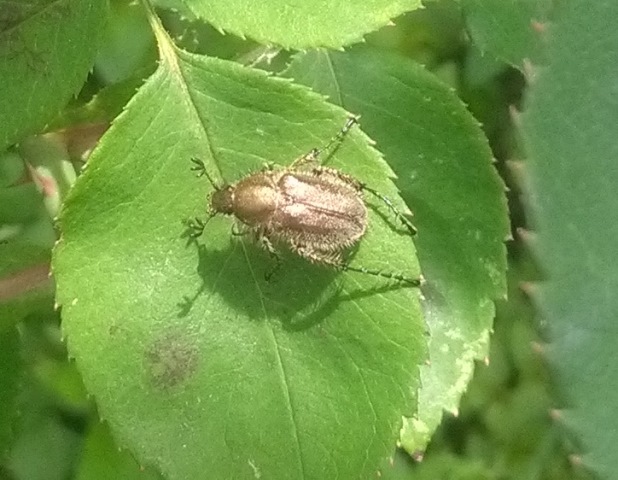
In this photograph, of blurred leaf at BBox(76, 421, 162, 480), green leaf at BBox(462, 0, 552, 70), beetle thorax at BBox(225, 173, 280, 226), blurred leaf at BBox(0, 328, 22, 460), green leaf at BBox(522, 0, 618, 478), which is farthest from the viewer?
blurred leaf at BBox(76, 421, 162, 480)

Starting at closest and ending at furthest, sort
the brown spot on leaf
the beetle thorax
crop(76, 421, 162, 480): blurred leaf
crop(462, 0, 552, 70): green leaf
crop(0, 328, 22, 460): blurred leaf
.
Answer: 1. the brown spot on leaf
2. the beetle thorax
3. crop(462, 0, 552, 70): green leaf
4. crop(0, 328, 22, 460): blurred leaf
5. crop(76, 421, 162, 480): blurred leaf

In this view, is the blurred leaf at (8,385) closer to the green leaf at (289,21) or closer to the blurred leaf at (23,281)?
the blurred leaf at (23,281)

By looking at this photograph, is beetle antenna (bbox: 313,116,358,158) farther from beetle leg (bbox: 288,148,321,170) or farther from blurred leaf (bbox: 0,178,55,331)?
blurred leaf (bbox: 0,178,55,331)

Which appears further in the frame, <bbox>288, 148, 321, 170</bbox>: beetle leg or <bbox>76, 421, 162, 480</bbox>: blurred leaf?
<bbox>76, 421, 162, 480</bbox>: blurred leaf

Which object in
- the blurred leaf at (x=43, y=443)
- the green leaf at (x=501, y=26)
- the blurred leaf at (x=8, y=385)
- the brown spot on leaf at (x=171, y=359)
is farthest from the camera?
the blurred leaf at (x=43, y=443)

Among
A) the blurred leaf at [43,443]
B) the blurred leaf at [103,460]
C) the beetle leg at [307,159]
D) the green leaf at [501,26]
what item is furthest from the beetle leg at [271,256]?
the blurred leaf at [43,443]

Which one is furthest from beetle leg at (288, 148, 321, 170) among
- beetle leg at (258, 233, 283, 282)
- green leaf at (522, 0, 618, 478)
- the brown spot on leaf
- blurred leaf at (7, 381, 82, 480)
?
blurred leaf at (7, 381, 82, 480)

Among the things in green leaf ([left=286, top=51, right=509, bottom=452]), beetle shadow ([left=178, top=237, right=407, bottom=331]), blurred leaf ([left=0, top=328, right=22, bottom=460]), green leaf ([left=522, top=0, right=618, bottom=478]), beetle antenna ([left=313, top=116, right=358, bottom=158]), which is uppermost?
green leaf ([left=522, top=0, right=618, bottom=478])
